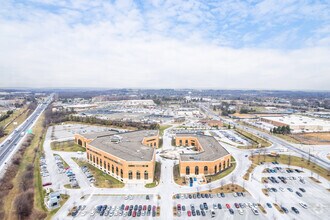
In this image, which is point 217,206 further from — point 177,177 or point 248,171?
point 248,171

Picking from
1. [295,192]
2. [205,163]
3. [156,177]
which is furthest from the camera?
[205,163]

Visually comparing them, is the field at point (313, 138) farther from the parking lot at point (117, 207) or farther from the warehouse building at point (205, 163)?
the parking lot at point (117, 207)

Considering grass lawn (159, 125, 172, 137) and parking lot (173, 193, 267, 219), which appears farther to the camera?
grass lawn (159, 125, 172, 137)

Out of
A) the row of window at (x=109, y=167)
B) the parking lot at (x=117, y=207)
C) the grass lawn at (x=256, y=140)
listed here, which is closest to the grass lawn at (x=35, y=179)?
the parking lot at (x=117, y=207)

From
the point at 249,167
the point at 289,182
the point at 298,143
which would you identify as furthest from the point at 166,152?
the point at 298,143

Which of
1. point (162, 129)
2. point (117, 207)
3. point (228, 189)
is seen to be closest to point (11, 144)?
point (117, 207)

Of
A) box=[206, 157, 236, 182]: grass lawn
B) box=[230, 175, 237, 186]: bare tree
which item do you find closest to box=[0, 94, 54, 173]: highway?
box=[206, 157, 236, 182]: grass lawn

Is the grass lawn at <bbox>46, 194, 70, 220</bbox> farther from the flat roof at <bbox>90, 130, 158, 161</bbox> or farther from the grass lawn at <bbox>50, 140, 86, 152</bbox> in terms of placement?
the grass lawn at <bbox>50, 140, 86, 152</bbox>
